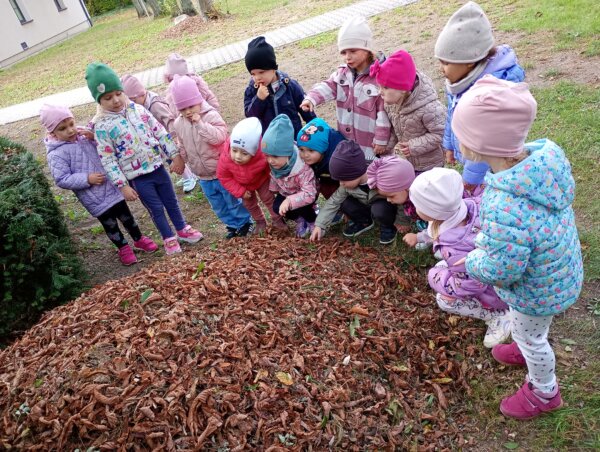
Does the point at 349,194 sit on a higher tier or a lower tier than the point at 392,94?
lower

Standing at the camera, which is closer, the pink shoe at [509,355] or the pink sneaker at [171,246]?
the pink shoe at [509,355]

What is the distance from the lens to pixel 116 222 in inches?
200

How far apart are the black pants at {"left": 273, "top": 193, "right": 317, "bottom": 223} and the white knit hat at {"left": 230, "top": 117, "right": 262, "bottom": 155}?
631mm

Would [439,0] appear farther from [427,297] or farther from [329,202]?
[427,297]

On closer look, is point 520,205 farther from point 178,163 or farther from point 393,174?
point 178,163

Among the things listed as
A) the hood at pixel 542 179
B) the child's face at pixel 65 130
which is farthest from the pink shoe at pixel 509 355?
the child's face at pixel 65 130

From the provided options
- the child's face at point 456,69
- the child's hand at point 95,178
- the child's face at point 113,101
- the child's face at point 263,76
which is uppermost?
the child's face at point 113,101

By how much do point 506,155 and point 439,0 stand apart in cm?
1159

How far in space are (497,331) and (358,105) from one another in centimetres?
236

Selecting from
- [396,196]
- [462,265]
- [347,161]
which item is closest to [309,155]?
[347,161]

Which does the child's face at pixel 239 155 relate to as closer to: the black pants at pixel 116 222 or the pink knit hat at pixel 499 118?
the black pants at pixel 116 222

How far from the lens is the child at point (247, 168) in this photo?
422 cm

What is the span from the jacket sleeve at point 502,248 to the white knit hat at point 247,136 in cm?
254

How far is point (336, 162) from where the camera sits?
3.91 metres
